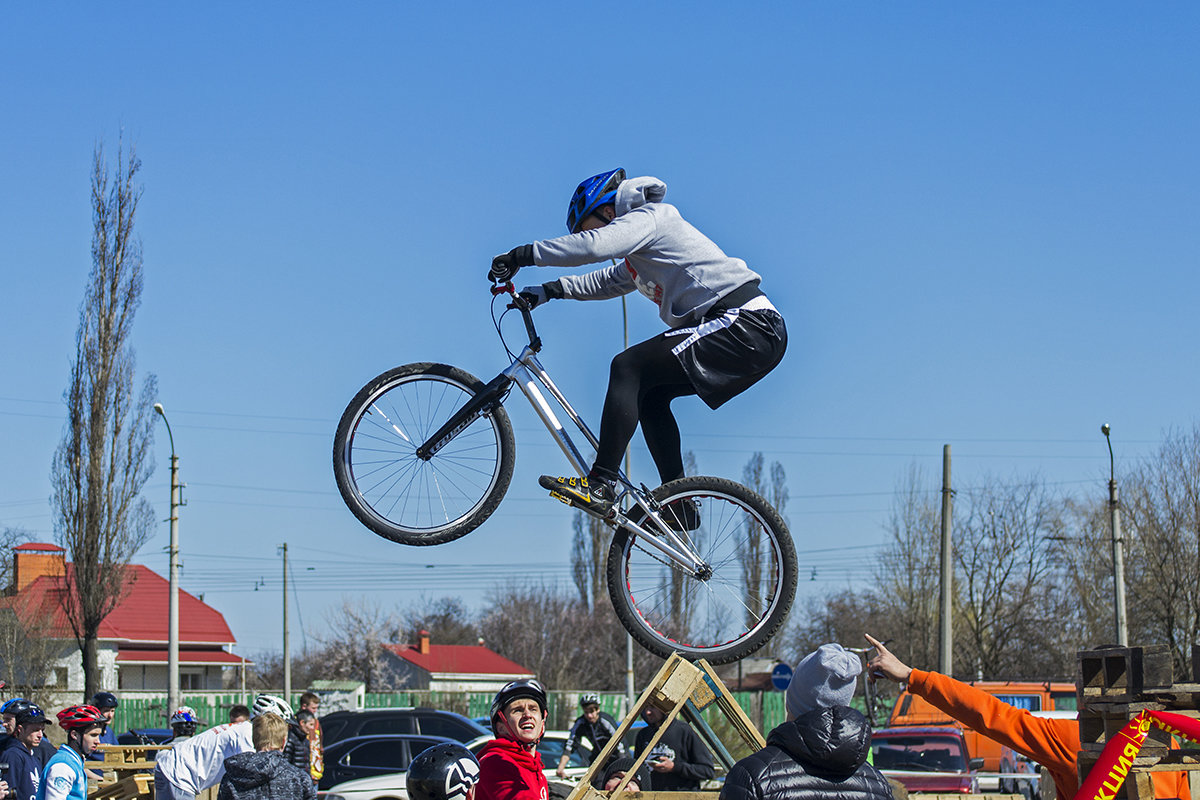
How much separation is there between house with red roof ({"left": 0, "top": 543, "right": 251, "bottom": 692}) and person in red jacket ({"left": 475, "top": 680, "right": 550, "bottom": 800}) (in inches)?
1603

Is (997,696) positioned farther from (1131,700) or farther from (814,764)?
(814,764)

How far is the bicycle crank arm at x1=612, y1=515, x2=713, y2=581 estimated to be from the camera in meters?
5.53

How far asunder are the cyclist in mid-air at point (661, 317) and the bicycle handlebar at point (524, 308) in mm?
58

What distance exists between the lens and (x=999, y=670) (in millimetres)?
37031

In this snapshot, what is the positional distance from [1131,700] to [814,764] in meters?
1.95

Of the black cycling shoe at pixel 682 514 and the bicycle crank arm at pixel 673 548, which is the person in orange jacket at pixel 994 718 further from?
the black cycling shoe at pixel 682 514

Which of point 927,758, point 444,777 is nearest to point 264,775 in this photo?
point 444,777

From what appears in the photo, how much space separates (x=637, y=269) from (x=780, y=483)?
149 ft

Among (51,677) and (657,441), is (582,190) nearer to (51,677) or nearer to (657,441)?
(657,441)

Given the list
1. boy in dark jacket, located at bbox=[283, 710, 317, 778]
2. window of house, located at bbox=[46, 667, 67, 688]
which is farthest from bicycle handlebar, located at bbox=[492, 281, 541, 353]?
window of house, located at bbox=[46, 667, 67, 688]

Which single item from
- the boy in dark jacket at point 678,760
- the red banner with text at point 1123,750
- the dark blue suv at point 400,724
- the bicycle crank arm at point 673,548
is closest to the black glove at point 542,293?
the bicycle crank arm at point 673,548

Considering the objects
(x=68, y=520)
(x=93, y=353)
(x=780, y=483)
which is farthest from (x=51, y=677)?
(x=780, y=483)

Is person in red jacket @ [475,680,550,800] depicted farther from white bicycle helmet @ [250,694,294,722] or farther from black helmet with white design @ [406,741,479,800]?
white bicycle helmet @ [250,694,294,722]

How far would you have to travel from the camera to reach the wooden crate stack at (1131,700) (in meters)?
4.80
